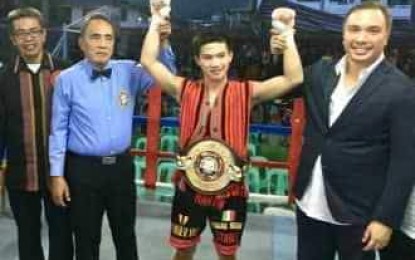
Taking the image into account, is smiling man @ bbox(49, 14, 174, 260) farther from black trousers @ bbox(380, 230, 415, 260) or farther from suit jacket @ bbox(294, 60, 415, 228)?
black trousers @ bbox(380, 230, 415, 260)

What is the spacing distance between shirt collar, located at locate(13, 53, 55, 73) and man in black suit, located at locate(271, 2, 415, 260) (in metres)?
0.99

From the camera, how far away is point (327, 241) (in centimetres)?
184

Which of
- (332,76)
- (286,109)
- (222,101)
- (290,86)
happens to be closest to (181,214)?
(222,101)

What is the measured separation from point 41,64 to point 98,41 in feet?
0.89

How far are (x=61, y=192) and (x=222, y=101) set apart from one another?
0.68m

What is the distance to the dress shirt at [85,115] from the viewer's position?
6.94 ft

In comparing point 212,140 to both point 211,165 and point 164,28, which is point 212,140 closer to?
point 211,165

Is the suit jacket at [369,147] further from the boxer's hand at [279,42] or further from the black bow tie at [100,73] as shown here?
the black bow tie at [100,73]

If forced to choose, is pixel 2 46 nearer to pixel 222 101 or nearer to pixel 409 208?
pixel 222 101

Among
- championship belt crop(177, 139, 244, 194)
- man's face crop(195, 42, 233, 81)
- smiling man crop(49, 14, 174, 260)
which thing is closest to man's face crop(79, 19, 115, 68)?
smiling man crop(49, 14, 174, 260)

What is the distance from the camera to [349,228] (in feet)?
5.78

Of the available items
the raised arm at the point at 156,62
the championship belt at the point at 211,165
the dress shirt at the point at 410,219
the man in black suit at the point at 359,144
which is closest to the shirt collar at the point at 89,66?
the raised arm at the point at 156,62

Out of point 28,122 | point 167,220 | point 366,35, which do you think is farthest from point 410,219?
point 167,220

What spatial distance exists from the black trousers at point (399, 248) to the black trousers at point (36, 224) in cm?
118
